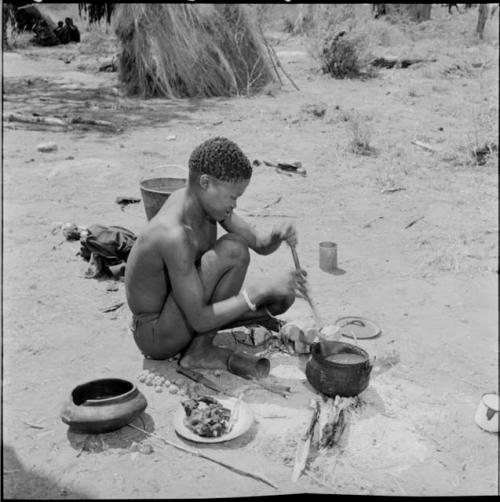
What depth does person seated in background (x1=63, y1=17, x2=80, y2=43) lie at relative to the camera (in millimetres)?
20469

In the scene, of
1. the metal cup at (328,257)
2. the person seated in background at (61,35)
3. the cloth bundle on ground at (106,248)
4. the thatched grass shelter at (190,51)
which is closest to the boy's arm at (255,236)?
the metal cup at (328,257)

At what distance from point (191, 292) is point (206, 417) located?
58cm

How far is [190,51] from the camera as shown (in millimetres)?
11633

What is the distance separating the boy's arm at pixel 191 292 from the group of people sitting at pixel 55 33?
19.2 metres

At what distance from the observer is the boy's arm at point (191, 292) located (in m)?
2.92

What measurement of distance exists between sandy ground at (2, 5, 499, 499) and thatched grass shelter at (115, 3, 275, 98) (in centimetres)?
211

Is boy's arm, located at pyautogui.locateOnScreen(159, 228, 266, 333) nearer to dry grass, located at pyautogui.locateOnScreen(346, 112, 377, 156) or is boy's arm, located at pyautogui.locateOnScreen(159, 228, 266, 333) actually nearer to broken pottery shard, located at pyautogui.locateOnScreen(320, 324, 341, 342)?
broken pottery shard, located at pyautogui.locateOnScreen(320, 324, 341, 342)

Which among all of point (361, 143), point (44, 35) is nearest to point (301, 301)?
point (361, 143)

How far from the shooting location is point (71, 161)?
739 centimetres

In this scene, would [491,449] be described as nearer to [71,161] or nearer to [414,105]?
[71,161]

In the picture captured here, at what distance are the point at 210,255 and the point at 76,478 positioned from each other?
3.86 feet

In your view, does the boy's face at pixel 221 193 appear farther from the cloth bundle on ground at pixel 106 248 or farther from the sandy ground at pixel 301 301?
the cloth bundle on ground at pixel 106 248

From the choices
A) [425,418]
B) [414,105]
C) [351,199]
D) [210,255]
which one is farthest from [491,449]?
[414,105]

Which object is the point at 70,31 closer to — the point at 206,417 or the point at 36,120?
the point at 36,120
